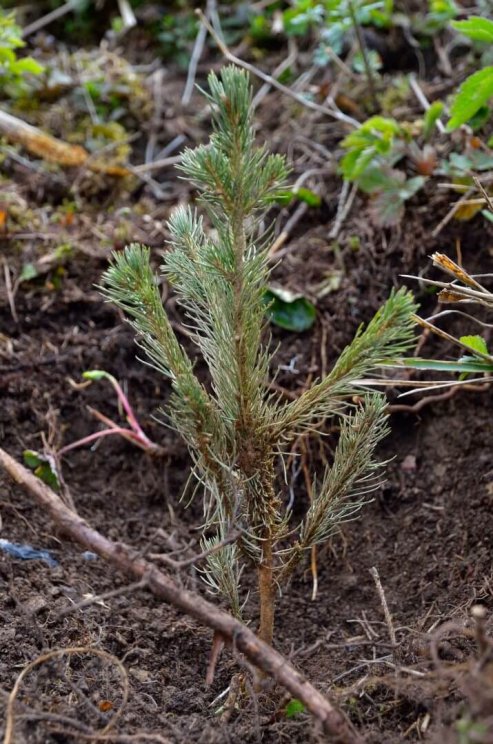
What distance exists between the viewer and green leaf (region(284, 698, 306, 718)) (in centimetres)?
158

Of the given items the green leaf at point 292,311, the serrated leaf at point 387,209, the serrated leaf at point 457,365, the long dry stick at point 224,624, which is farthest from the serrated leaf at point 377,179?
the long dry stick at point 224,624

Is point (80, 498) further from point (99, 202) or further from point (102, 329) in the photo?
point (99, 202)

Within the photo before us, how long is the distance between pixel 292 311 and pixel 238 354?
3.89 feet

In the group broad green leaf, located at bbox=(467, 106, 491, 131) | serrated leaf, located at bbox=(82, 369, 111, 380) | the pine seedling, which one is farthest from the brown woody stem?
broad green leaf, located at bbox=(467, 106, 491, 131)

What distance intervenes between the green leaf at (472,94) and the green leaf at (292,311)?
75 cm

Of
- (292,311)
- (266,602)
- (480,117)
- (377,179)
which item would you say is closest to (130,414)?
(292,311)

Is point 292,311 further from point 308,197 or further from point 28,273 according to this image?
point 28,273

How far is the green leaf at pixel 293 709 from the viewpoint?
5.18 ft

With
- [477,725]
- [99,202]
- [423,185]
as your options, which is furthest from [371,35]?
[477,725]

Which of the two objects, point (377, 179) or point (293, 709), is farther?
point (377, 179)

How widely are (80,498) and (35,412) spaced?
0.34 m

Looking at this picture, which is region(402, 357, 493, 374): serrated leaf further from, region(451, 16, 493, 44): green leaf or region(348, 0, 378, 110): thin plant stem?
region(348, 0, 378, 110): thin plant stem

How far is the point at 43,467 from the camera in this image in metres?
2.31

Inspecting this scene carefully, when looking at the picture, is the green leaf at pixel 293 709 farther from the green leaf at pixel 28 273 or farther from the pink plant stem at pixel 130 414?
the green leaf at pixel 28 273
